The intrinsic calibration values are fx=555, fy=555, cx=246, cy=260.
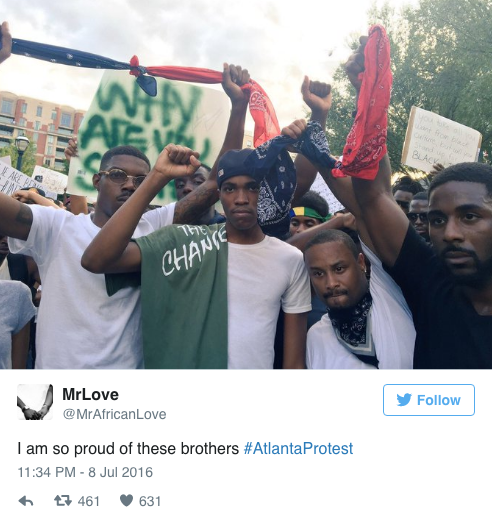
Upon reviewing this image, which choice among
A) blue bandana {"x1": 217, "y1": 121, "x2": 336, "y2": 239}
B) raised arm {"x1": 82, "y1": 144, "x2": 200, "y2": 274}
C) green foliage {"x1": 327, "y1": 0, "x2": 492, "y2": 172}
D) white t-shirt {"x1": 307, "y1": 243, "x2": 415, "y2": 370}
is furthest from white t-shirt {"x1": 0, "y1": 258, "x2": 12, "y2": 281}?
green foliage {"x1": 327, "y1": 0, "x2": 492, "y2": 172}

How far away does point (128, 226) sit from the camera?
1570mm

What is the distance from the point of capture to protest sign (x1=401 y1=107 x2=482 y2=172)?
3508 millimetres

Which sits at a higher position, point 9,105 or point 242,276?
point 9,105

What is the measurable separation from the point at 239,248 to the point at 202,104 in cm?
113

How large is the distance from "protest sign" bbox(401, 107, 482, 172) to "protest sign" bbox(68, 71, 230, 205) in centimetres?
145

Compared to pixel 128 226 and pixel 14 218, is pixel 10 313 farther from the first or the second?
pixel 128 226

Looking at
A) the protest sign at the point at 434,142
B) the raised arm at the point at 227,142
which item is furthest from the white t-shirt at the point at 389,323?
the protest sign at the point at 434,142

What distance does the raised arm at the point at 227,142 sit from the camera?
2064 mm

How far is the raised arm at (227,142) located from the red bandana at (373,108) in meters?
0.71

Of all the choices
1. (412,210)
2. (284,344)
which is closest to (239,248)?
(284,344)

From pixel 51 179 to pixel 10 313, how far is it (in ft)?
13.2

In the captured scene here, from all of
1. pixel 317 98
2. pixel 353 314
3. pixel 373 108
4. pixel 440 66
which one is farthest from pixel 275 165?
pixel 440 66
